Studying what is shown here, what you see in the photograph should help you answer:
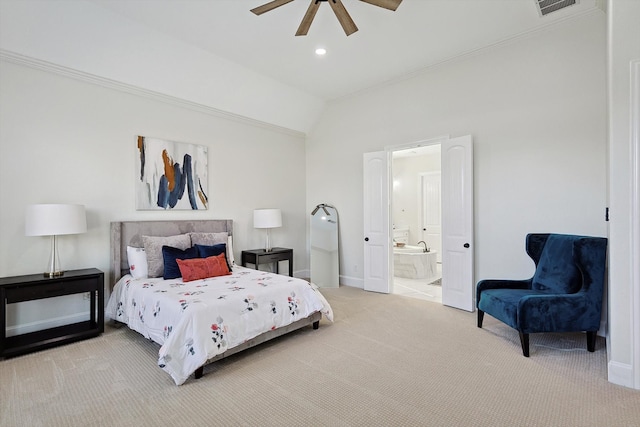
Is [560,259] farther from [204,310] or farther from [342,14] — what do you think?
[204,310]

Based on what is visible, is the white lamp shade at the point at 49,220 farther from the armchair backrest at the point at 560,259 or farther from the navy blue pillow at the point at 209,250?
the armchair backrest at the point at 560,259

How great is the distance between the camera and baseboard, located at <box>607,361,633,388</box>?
2309 millimetres

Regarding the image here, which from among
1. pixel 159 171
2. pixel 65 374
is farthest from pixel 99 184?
pixel 65 374

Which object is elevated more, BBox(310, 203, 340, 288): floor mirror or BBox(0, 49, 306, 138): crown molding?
BBox(0, 49, 306, 138): crown molding

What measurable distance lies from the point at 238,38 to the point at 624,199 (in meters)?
3.96

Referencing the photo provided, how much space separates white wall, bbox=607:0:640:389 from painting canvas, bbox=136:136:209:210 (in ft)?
14.9

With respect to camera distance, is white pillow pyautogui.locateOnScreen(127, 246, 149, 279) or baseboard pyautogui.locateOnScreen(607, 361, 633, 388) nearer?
baseboard pyautogui.locateOnScreen(607, 361, 633, 388)

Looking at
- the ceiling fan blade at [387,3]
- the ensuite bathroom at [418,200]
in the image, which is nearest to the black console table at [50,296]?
the ceiling fan blade at [387,3]

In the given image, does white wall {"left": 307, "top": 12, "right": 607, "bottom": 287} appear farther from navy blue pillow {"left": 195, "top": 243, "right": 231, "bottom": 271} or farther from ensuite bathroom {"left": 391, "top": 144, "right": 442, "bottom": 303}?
navy blue pillow {"left": 195, "top": 243, "right": 231, "bottom": 271}

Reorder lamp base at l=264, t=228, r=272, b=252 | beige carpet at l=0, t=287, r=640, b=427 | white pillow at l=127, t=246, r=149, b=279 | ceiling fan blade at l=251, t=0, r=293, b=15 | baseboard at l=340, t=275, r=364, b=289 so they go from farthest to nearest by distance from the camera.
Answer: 1. baseboard at l=340, t=275, r=364, b=289
2. lamp base at l=264, t=228, r=272, b=252
3. white pillow at l=127, t=246, r=149, b=279
4. ceiling fan blade at l=251, t=0, r=293, b=15
5. beige carpet at l=0, t=287, r=640, b=427

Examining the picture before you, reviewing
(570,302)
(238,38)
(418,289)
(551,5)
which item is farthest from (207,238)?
(551,5)

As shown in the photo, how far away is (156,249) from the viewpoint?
149 inches

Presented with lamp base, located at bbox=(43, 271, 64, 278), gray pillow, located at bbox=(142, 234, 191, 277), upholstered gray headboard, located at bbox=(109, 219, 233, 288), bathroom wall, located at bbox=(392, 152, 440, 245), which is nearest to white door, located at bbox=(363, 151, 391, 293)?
upholstered gray headboard, located at bbox=(109, 219, 233, 288)

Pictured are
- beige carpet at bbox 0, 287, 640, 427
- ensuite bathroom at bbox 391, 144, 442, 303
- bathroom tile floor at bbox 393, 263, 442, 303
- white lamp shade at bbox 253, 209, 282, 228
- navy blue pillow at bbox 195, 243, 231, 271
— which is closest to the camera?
beige carpet at bbox 0, 287, 640, 427
